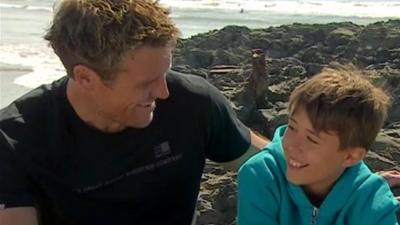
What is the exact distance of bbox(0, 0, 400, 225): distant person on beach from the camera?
104 inches

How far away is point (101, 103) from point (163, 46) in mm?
271

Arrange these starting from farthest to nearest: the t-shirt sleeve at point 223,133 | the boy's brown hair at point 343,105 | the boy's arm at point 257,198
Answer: the t-shirt sleeve at point 223,133, the boy's arm at point 257,198, the boy's brown hair at point 343,105

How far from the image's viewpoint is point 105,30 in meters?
2.60

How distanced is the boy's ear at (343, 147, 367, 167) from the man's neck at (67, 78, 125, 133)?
2.31 ft

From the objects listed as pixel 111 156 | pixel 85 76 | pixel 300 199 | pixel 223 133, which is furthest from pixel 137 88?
pixel 300 199

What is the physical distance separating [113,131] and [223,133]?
0.41m

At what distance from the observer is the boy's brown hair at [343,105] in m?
2.59

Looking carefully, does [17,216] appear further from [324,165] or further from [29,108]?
[324,165]

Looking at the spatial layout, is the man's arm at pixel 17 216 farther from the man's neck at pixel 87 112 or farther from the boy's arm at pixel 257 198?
the boy's arm at pixel 257 198

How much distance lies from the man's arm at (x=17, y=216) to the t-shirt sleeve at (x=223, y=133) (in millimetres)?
664

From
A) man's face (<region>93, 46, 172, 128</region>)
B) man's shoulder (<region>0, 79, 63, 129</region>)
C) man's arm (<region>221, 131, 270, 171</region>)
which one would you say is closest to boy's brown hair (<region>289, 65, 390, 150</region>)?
man's face (<region>93, 46, 172, 128</region>)

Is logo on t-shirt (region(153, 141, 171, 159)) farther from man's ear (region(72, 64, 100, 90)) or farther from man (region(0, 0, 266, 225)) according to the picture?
man's ear (region(72, 64, 100, 90))

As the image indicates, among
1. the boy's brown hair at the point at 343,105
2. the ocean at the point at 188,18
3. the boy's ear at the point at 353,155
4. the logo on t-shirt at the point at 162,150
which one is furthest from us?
the ocean at the point at 188,18

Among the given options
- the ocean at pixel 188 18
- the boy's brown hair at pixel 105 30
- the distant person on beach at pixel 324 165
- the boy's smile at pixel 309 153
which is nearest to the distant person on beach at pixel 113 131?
the boy's brown hair at pixel 105 30
